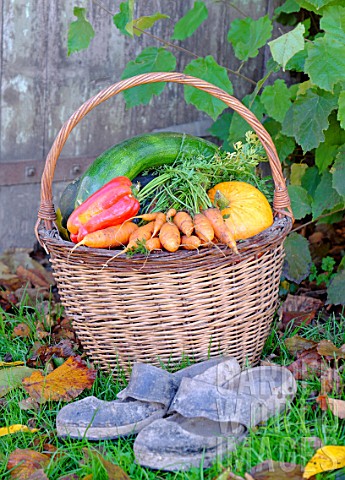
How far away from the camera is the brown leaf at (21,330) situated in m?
2.53

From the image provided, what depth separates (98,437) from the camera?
5.95 feet

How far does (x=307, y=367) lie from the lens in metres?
2.09

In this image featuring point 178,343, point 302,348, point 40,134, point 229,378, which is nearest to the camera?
point 229,378

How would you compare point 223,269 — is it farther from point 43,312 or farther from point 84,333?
point 43,312

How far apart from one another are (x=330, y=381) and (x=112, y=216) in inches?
32.0

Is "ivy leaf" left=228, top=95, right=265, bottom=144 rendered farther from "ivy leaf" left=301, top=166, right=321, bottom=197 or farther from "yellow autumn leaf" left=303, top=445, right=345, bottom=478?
"yellow autumn leaf" left=303, top=445, right=345, bottom=478

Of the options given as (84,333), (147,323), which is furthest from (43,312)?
(147,323)

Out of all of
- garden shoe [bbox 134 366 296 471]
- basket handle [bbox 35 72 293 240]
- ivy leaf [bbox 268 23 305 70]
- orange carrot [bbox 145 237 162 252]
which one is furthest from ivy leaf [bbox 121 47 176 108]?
garden shoe [bbox 134 366 296 471]

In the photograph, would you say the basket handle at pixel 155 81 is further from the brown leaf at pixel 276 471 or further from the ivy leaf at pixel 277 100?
the brown leaf at pixel 276 471

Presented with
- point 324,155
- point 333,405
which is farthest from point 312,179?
point 333,405

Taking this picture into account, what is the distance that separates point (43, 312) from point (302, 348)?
3.34ft

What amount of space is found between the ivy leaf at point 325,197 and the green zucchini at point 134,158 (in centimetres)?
53

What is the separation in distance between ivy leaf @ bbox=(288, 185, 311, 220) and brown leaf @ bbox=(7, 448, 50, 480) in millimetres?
1400

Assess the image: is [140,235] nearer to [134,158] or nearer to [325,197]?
[134,158]
